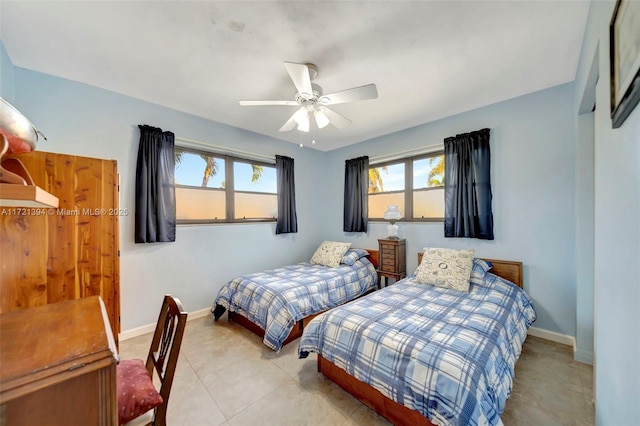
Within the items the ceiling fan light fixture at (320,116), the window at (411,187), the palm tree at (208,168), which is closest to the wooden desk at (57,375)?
the ceiling fan light fixture at (320,116)

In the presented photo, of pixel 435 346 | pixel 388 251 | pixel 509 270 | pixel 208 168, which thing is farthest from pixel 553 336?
pixel 208 168

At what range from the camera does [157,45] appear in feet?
5.99

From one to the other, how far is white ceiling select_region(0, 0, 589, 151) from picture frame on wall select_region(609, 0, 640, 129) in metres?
0.88

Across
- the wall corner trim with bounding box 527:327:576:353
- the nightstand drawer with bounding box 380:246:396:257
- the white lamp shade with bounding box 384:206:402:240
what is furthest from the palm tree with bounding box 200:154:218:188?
the wall corner trim with bounding box 527:327:576:353

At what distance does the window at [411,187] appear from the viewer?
333 cm

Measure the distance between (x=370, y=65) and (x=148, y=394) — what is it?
2625 mm

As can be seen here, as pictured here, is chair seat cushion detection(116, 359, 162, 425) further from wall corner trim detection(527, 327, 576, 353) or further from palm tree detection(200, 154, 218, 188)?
wall corner trim detection(527, 327, 576, 353)

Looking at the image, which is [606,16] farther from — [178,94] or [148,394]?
[178,94]

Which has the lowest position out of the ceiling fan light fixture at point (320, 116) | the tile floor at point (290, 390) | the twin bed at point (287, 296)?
the tile floor at point (290, 390)

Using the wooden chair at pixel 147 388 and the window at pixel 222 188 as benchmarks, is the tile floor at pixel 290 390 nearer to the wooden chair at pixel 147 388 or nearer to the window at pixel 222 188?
the wooden chair at pixel 147 388

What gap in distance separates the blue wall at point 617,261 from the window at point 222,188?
3497 mm

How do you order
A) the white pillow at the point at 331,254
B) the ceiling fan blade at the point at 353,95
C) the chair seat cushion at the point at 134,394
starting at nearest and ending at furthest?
the chair seat cushion at the point at 134,394 → the ceiling fan blade at the point at 353,95 → the white pillow at the point at 331,254

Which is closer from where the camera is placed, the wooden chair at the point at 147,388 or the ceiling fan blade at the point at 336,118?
the wooden chair at the point at 147,388

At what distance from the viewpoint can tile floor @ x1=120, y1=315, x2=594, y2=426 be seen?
1.56 metres
